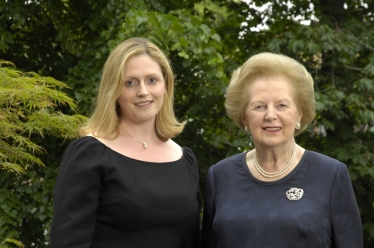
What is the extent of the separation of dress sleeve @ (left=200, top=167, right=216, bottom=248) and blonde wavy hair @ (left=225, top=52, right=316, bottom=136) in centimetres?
40

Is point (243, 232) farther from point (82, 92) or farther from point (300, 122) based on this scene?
point (82, 92)

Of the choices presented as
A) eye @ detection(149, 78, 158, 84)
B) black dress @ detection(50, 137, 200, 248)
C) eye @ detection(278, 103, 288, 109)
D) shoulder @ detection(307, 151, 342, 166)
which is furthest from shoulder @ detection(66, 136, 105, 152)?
shoulder @ detection(307, 151, 342, 166)

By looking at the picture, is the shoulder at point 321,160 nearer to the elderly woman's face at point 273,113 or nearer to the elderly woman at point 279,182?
the elderly woman at point 279,182

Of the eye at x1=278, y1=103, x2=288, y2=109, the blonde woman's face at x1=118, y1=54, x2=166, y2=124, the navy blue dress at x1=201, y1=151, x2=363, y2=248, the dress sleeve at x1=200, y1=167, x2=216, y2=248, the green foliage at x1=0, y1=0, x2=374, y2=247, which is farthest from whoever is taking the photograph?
the green foliage at x1=0, y1=0, x2=374, y2=247

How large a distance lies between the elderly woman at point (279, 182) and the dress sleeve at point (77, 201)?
639 mm

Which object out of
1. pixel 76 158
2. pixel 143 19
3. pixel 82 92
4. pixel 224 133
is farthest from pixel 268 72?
pixel 224 133

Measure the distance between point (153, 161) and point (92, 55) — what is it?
442 cm

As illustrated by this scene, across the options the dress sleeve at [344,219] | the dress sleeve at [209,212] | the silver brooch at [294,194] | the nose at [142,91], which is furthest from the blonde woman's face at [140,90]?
the dress sleeve at [344,219]

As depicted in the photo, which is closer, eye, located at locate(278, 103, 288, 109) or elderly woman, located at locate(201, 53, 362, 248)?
elderly woman, located at locate(201, 53, 362, 248)

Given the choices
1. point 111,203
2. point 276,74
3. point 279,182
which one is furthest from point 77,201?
point 276,74

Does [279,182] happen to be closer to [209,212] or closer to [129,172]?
[209,212]

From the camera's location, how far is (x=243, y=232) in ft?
11.7

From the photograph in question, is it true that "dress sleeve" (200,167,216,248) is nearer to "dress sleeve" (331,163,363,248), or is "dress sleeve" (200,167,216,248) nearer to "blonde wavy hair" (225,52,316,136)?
"blonde wavy hair" (225,52,316,136)

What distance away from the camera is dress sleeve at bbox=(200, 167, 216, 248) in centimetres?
384
